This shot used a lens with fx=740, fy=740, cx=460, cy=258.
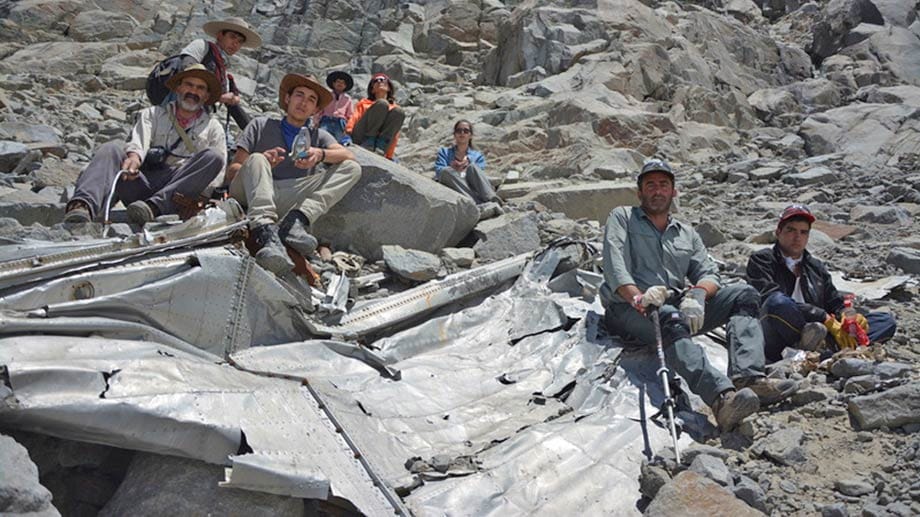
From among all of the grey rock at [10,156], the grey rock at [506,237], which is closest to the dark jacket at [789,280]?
the grey rock at [506,237]

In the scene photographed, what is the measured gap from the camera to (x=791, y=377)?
13.2 feet

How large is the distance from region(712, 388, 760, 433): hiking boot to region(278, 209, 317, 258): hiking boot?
266 cm

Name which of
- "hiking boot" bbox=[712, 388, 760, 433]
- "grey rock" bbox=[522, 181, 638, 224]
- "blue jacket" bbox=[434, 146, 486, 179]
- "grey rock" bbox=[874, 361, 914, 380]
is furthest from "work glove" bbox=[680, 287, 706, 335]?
"grey rock" bbox=[522, 181, 638, 224]

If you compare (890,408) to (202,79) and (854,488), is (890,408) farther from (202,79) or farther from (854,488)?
(202,79)

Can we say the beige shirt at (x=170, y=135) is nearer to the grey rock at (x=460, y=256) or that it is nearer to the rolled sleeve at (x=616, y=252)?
the grey rock at (x=460, y=256)

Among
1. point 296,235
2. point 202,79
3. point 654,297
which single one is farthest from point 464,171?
point 654,297

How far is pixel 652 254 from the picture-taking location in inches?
182

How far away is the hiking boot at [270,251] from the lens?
430 centimetres

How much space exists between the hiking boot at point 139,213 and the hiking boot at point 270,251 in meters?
0.78

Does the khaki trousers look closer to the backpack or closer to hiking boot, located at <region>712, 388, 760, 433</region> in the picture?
the backpack

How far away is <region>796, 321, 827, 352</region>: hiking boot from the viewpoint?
432cm

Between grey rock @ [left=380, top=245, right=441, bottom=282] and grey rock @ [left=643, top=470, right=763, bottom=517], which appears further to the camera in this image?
grey rock @ [left=380, top=245, right=441, bottom=282]

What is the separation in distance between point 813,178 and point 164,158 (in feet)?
28.4

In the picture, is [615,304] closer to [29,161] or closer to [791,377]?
[791,377]
